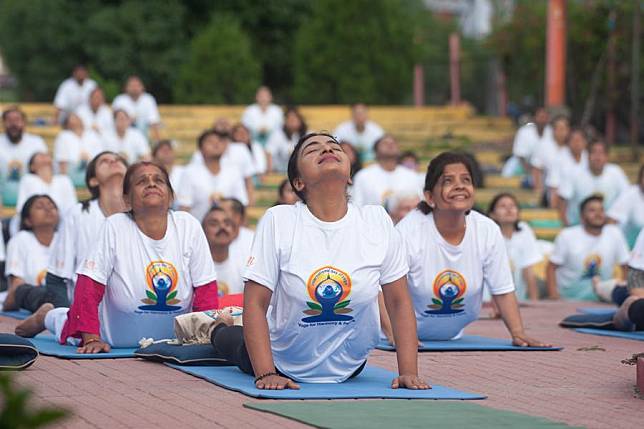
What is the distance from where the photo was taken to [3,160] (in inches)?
722

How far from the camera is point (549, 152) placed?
2133 centimetres

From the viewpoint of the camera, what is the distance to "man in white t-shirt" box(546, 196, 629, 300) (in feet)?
51.6

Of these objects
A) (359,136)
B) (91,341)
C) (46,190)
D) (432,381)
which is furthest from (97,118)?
(432,381)

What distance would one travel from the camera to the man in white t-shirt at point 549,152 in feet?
68.7

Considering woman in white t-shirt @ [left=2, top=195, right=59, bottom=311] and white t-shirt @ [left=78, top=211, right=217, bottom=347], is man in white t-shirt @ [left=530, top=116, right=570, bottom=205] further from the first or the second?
white t-shirt @ [left=78, top=211, right=217, bottom=347]

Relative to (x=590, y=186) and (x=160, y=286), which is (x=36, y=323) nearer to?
(x=160, y=286)

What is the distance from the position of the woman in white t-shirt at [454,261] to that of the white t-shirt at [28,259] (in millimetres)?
4349

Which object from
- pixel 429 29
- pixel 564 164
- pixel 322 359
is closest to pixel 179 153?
pixel 564 164

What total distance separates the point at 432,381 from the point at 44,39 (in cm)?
2698

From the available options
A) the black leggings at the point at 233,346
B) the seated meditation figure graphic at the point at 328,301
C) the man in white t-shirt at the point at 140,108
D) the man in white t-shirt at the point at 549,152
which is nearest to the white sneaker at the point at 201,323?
the black leggings at the point at 233,346

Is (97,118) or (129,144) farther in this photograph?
(97,118)

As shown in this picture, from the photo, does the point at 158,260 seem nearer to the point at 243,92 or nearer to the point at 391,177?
the point at 391,177

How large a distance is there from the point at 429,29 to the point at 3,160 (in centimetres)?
2973

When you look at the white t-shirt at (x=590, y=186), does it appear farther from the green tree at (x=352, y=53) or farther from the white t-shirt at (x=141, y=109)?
the green tree at (x=352, y=53)
